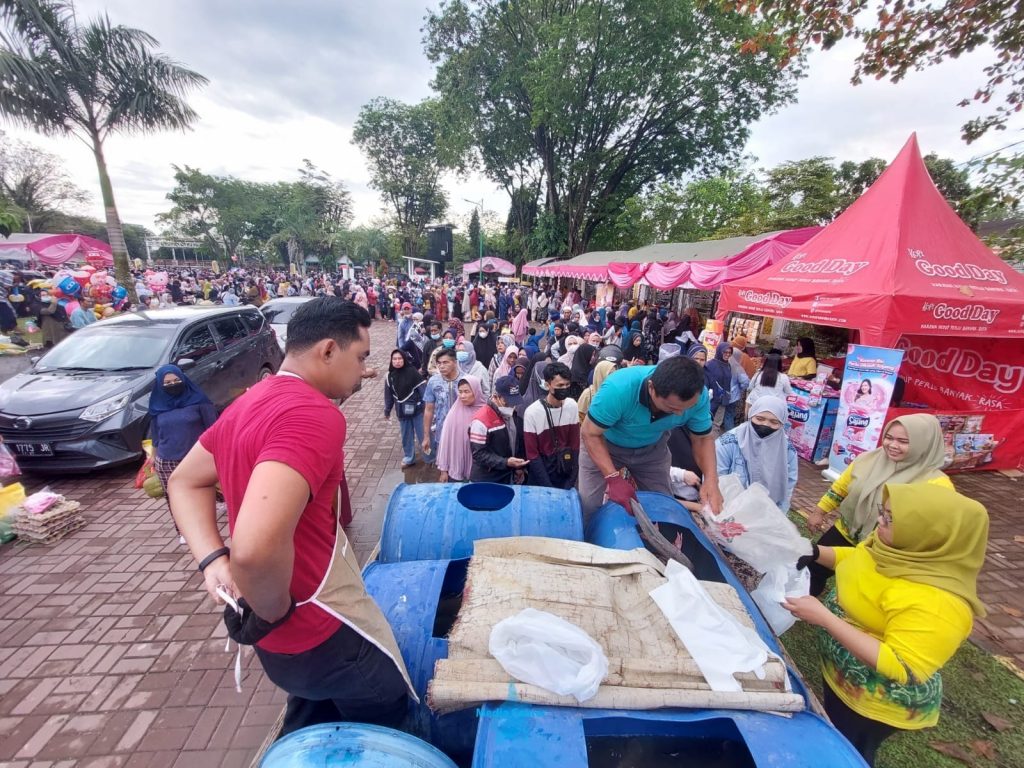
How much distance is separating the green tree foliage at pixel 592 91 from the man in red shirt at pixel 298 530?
17.4m

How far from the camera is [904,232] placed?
199 inches

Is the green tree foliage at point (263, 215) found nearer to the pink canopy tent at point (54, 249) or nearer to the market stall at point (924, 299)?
the pink canopy tent at point (54, 249)

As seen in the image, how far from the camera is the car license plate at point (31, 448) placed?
4.63 m

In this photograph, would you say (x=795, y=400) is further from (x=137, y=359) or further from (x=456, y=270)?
(x=456, y=270)

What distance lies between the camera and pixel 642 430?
3.00 metres

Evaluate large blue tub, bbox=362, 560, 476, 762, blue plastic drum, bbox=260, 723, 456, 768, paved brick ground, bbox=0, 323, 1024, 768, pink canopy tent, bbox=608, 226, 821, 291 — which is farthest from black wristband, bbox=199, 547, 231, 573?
pink canopy tent, bbox=608, 226, 821, 291

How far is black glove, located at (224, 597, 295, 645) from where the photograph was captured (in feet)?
3.79

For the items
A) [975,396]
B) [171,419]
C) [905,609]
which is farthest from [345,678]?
[975,396]

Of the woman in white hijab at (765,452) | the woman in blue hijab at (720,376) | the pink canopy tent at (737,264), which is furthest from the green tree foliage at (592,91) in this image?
the woman in white hijab at (765,452)

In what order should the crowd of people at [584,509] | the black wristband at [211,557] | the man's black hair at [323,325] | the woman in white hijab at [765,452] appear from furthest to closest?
the woman in white hijab at [765,452], the man's black hair at [323,325], the black wristband at [211,557], the crowd of people at [584,509]

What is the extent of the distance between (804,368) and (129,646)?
8324 mm

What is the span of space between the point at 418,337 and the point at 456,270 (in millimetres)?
44626

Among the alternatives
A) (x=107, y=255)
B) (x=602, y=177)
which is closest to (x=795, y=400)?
(x=602, y=177)

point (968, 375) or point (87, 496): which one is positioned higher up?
point (968, 375)
